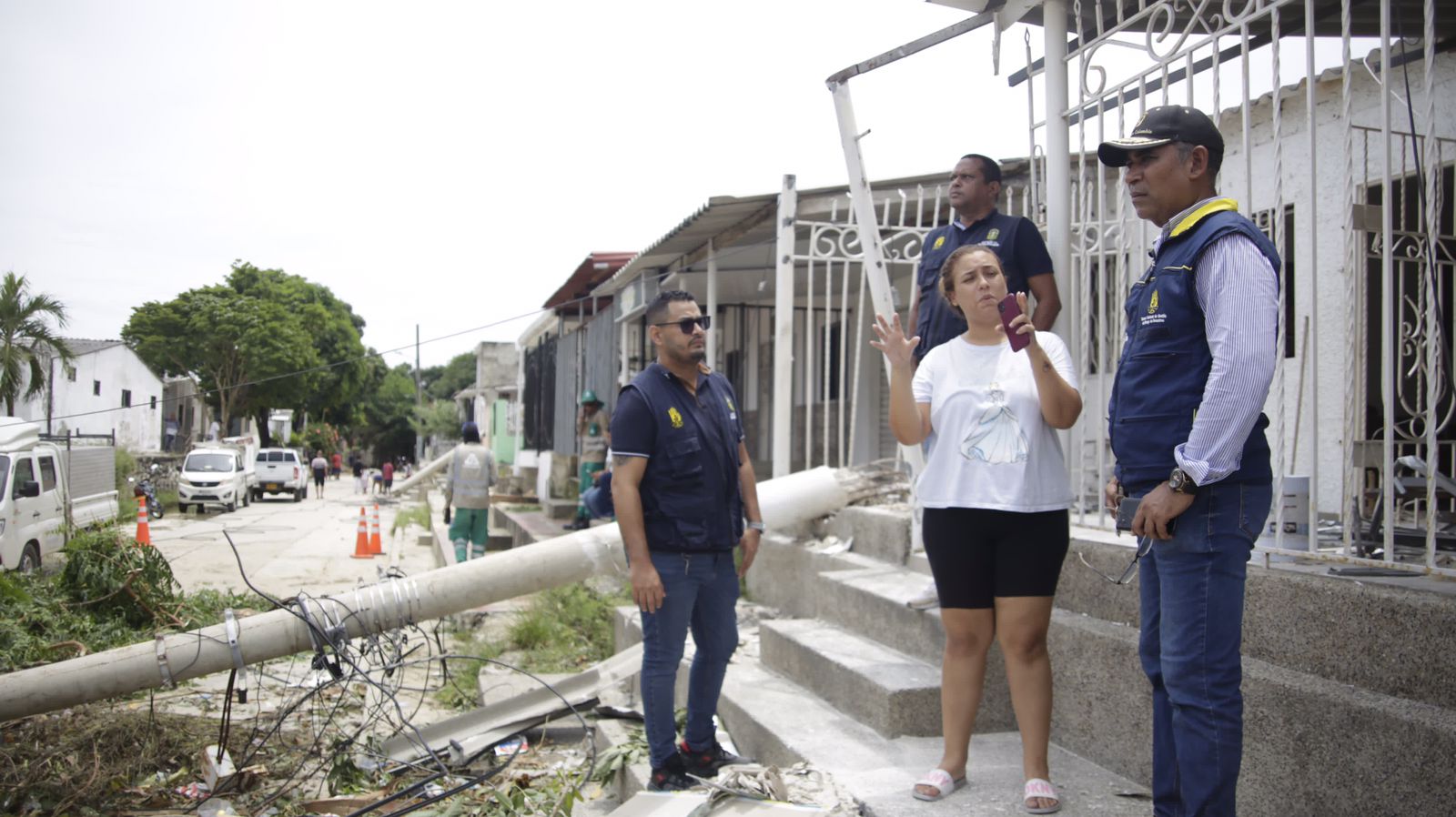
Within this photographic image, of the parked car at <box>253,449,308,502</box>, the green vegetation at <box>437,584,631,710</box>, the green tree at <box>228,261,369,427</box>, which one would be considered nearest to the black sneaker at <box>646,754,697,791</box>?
the green vegetation at <box>437,584,631,710</box>

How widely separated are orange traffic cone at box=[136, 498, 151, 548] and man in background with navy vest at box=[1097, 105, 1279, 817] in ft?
19.8

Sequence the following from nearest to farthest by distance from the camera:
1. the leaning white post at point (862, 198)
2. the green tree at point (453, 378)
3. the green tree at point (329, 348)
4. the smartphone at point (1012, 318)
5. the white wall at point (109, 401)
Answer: the smartphone at point (1012, 318) → the leaning white post at point (862, 198) → the white wall at point (109, 401) → the green tree at point (329, 348) → the green tree at point (453, 378)

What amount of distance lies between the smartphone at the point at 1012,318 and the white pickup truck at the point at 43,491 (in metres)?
6.09

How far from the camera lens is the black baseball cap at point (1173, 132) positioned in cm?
230

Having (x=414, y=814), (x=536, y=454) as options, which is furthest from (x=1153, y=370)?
(x=536, y=454)

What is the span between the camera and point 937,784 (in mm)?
2990

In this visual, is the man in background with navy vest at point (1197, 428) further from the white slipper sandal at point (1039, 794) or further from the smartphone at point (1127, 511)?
the white slipper sandal at point (1039, 794)

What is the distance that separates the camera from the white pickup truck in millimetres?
6562

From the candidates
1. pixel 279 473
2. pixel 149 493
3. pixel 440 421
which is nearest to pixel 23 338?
pixel 149 493

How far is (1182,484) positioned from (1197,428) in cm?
13

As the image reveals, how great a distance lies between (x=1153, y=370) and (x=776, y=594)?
449cm

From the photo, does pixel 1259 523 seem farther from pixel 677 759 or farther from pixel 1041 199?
pixel 1041 199

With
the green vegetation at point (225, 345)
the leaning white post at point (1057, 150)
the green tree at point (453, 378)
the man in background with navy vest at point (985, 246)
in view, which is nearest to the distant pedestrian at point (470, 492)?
the green vegetation at point (225, 345)

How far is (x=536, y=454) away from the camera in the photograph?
17969mm
